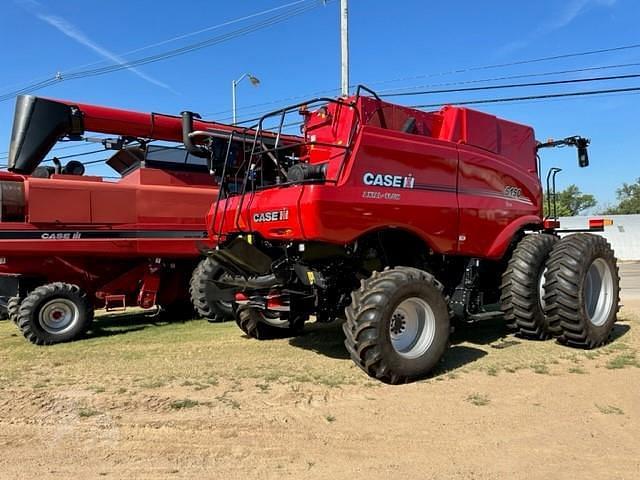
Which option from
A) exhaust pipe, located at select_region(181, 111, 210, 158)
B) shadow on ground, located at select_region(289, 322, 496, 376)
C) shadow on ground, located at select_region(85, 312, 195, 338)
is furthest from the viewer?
shadow on ground, located at select_region(85, 312, 195, 338)

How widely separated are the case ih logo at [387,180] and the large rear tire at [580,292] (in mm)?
2322

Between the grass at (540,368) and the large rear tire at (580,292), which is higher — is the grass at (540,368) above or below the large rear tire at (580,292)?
below

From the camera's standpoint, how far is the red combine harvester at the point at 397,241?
235 inches

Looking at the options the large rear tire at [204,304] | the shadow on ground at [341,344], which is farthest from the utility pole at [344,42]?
the shadow on ground at [341,344]

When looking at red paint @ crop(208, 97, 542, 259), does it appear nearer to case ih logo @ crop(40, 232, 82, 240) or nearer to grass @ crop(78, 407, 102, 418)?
grass @ crop(78, 407, 102, 418)

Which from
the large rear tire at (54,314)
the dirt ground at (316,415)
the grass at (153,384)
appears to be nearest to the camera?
the dirt ground at (316,415)

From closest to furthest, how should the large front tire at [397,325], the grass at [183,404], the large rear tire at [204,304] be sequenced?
the grass at [183,404]
the large front tire at [397,325]
the large rear tire at [204,304]

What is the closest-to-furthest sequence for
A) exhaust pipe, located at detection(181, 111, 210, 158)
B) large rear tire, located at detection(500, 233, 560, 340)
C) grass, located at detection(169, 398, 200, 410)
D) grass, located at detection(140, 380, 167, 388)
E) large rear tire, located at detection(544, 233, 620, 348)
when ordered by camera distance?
grass, located at detection(169, 398, 200, 410), grass, located at detection(140, 380, 167, 388), large rear tire, located at detection(544, 233, 620, 348), large rear tire, located at detection(500, 233, 560, 340), exhaust pipe, located at detection(181, 111, 210, 158)

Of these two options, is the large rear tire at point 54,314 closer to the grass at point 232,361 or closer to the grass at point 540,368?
the grass at point 232,361

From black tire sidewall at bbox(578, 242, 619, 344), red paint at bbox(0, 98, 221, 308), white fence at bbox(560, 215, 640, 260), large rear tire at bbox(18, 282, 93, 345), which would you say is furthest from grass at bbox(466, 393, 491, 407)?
white fence at bbox(560, 215, 640, 260)

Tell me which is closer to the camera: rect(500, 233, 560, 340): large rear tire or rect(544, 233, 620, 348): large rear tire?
rect(544, 233, 620, 348): large rear tire

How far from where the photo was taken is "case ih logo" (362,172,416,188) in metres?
6.20

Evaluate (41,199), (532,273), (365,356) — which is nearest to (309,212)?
(365,356)

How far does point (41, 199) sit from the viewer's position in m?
9.66
